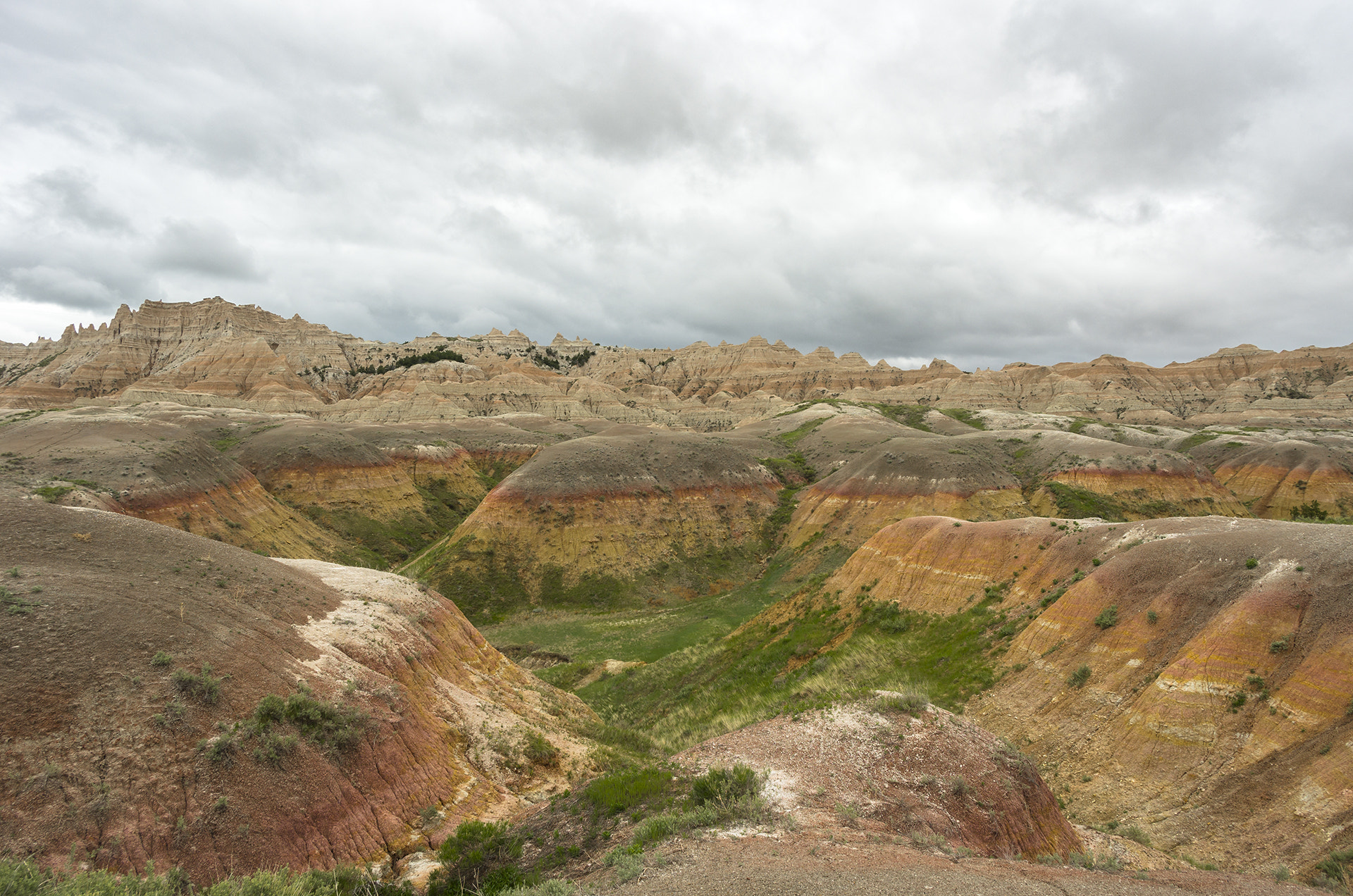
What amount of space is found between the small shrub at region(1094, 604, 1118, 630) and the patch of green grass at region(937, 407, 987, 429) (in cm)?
9753

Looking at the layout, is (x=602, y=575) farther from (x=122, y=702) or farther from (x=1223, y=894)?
(x=1223, y=894)

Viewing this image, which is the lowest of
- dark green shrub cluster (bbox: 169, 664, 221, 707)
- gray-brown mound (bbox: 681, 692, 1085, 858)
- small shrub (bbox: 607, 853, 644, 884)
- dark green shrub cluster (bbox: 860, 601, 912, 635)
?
dark green shrub cluster (bbox: 860, 601, 912, 635)

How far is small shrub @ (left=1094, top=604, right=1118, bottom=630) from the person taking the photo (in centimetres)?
1860

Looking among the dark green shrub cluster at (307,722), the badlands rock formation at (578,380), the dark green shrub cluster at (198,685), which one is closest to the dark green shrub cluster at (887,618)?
the dark green shrub cluster at (307,722)

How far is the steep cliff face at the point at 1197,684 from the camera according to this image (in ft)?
39.1

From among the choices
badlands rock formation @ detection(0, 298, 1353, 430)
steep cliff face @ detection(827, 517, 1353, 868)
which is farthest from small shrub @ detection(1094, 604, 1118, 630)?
badlands rock formation @ detection(0, 298, 1353, 430)

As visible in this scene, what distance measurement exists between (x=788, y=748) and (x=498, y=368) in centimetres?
14218

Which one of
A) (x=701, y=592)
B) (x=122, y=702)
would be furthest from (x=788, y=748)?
(x=701, y=592)

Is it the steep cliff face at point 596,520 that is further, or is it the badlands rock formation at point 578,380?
the badlands rock formation at point 578,380

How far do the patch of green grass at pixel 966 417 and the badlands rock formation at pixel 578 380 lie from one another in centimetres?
1387

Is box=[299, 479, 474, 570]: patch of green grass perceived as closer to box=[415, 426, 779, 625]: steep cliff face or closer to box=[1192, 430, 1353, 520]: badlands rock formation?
box=[415, 426, 779, 625]: steep cliff face

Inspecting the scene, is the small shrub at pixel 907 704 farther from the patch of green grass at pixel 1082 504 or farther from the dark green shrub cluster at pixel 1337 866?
the patch of green grass at pixel 1082 504

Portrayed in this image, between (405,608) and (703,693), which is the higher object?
(405,608)

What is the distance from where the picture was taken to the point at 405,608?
21.3 m
